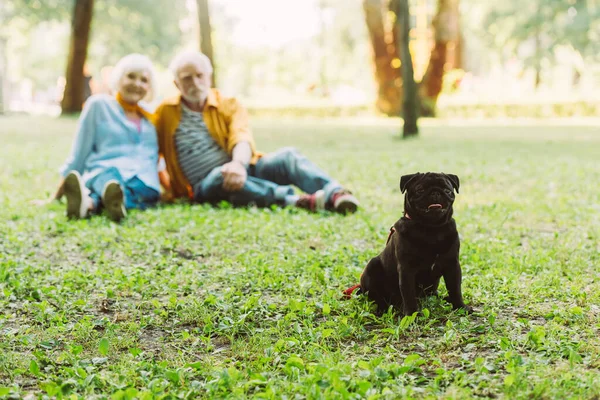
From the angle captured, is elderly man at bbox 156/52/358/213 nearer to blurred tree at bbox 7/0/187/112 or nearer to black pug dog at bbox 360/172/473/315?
black pug dog at bbox 360/172/473/315

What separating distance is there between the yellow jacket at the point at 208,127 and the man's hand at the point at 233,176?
0.34 metres

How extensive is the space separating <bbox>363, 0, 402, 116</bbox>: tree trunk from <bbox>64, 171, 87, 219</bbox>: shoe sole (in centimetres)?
1893

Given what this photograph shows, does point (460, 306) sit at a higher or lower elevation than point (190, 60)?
lower

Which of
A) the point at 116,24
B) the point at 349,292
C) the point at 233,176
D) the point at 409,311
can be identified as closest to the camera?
the point at 409,311

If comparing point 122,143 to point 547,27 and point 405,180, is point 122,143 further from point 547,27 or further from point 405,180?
point 547,27

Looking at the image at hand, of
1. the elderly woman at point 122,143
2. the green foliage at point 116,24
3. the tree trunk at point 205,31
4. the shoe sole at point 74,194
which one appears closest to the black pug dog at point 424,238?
the shoe sole at point 74,194

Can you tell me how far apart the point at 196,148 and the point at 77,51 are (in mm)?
15980

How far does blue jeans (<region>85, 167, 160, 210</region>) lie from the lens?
5938mm

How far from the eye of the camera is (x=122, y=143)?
6.29 m

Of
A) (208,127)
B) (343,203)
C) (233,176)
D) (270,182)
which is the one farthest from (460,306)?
(208,127)

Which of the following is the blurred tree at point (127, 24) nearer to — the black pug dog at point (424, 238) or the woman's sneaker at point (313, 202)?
the woman's sneaker at point (313, 202)

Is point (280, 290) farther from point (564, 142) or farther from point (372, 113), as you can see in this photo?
point (372, 113)

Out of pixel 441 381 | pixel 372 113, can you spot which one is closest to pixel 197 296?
pixel 441 381

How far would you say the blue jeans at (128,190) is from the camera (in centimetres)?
594
